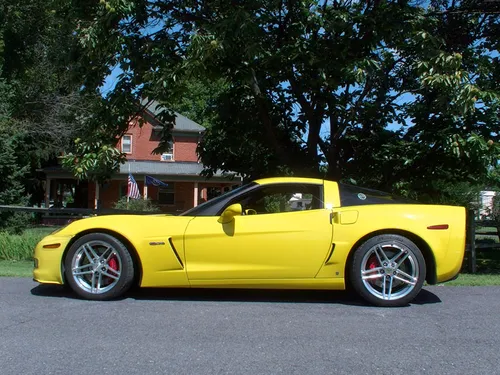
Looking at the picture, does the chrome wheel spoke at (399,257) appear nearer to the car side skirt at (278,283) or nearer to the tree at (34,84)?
the car side skirt at (278,283)

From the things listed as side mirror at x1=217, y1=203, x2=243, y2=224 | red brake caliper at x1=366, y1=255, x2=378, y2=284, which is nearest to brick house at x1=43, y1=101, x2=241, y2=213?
side mirror at x1=217, y1=203, x2=243, y2=224

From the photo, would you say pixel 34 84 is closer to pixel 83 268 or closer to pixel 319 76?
pixel 319 76

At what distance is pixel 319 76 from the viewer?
27.1 feet

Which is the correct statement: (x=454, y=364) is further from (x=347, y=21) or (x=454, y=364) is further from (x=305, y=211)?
(x=347, y=21)

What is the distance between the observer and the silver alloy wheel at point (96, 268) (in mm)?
5289

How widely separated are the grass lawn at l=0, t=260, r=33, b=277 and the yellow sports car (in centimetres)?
184

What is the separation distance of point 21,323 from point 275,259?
2.53 metres

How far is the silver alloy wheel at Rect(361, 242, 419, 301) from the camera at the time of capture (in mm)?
5129

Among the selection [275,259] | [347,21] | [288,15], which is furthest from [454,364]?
[288,15]

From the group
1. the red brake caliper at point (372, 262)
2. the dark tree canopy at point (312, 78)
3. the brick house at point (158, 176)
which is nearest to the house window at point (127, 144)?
the brick house at point (158, 176)

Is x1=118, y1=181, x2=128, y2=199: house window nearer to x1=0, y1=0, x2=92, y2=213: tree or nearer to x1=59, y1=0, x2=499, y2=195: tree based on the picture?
x1=0, y1=0, x2=92, y2=213: tree

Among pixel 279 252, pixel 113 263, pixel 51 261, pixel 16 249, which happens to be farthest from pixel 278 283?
pixel 16 249

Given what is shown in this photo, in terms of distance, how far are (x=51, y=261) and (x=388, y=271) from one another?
3683 millimetres

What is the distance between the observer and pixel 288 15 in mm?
8953
